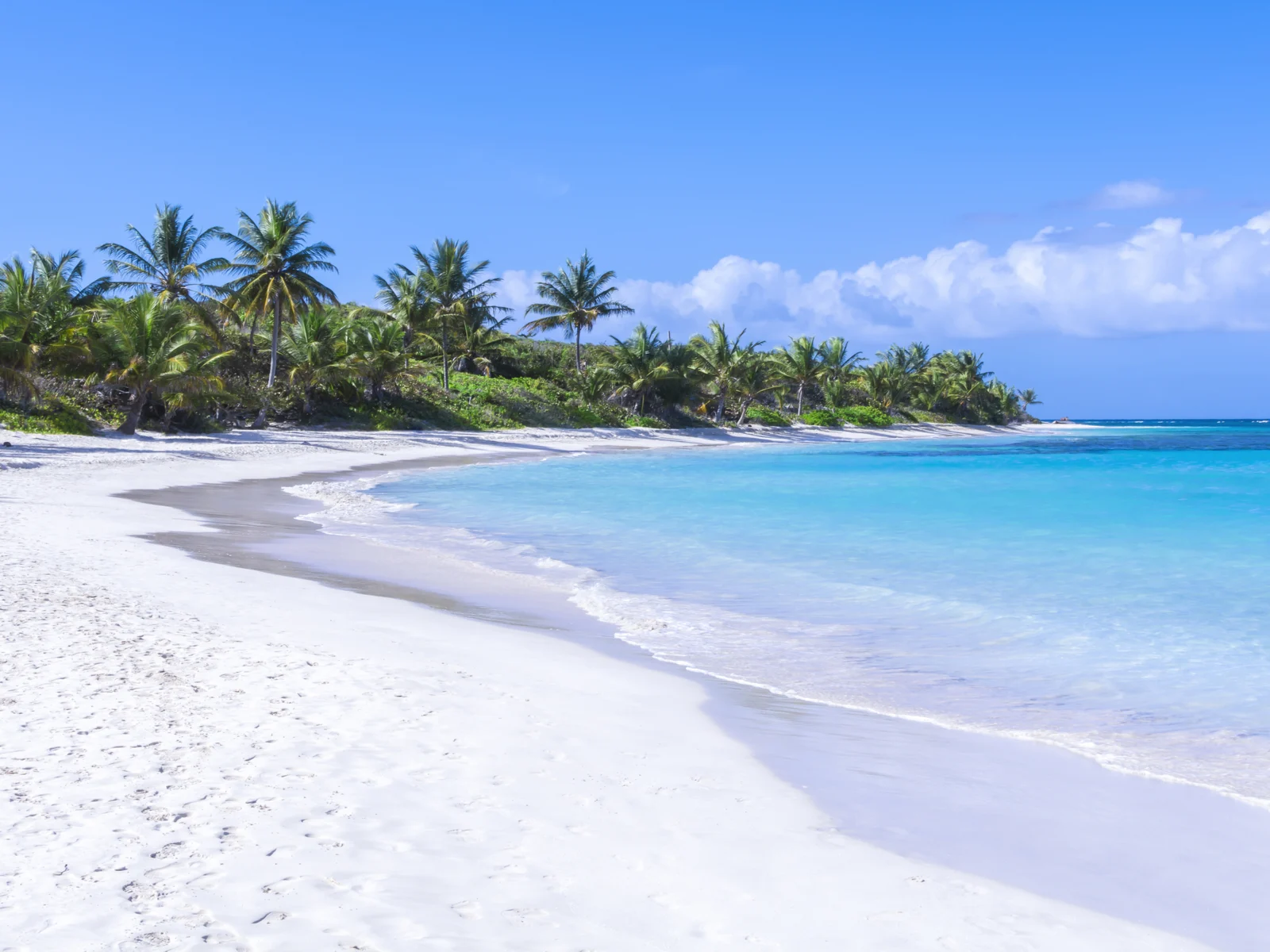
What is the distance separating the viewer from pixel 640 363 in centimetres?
5156

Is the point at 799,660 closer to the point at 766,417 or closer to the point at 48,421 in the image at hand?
the point at 48,421

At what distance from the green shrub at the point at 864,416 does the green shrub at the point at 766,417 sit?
339 inches

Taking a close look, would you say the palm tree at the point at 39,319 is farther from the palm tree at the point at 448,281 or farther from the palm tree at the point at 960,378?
the palm tree at the point at 960,378

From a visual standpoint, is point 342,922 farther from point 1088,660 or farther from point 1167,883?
point 1088,660

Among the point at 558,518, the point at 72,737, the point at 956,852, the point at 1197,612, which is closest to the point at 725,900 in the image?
the point at 956,852

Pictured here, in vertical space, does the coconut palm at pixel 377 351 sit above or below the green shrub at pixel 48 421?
above

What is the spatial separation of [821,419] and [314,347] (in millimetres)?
39895

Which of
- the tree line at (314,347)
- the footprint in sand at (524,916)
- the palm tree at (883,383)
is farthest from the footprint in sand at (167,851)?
the palm tree at (883,383)

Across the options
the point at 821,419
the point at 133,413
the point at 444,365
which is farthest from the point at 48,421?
the point at 821,419

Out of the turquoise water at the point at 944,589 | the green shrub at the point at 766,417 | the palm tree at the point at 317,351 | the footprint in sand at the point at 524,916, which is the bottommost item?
the turquoise water at the point at 944,589

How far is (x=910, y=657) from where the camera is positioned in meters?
7.50

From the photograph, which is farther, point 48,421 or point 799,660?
point 48,421

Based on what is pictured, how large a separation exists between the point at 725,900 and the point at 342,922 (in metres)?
1.22

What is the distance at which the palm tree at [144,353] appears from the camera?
27859 mm
